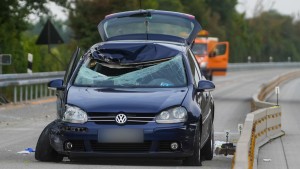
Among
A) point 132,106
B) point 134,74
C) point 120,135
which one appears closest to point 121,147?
point 120,135

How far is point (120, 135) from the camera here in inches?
428

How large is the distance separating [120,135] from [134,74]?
4.12 ft

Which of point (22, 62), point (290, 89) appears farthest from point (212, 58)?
point (22, 62)

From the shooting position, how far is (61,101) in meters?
11.5

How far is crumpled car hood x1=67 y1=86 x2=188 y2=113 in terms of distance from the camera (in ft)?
35.8

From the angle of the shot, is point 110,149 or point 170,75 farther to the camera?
point 170,75

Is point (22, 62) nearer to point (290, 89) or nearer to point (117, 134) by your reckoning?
point (290, 89)

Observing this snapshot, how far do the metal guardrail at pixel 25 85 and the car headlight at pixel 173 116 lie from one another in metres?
15.7

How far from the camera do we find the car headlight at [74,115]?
1095cm

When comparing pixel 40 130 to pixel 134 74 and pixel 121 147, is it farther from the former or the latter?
pixel 121 147

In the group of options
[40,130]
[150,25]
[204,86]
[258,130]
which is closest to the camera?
[204,86]

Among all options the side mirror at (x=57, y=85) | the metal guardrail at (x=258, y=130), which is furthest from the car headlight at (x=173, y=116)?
the side mirror at (x=57, y=85)

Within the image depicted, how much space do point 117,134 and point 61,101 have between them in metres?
0.98

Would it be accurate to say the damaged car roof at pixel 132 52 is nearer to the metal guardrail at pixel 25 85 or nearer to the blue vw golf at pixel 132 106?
the blue vw golf at pixel 132 106
